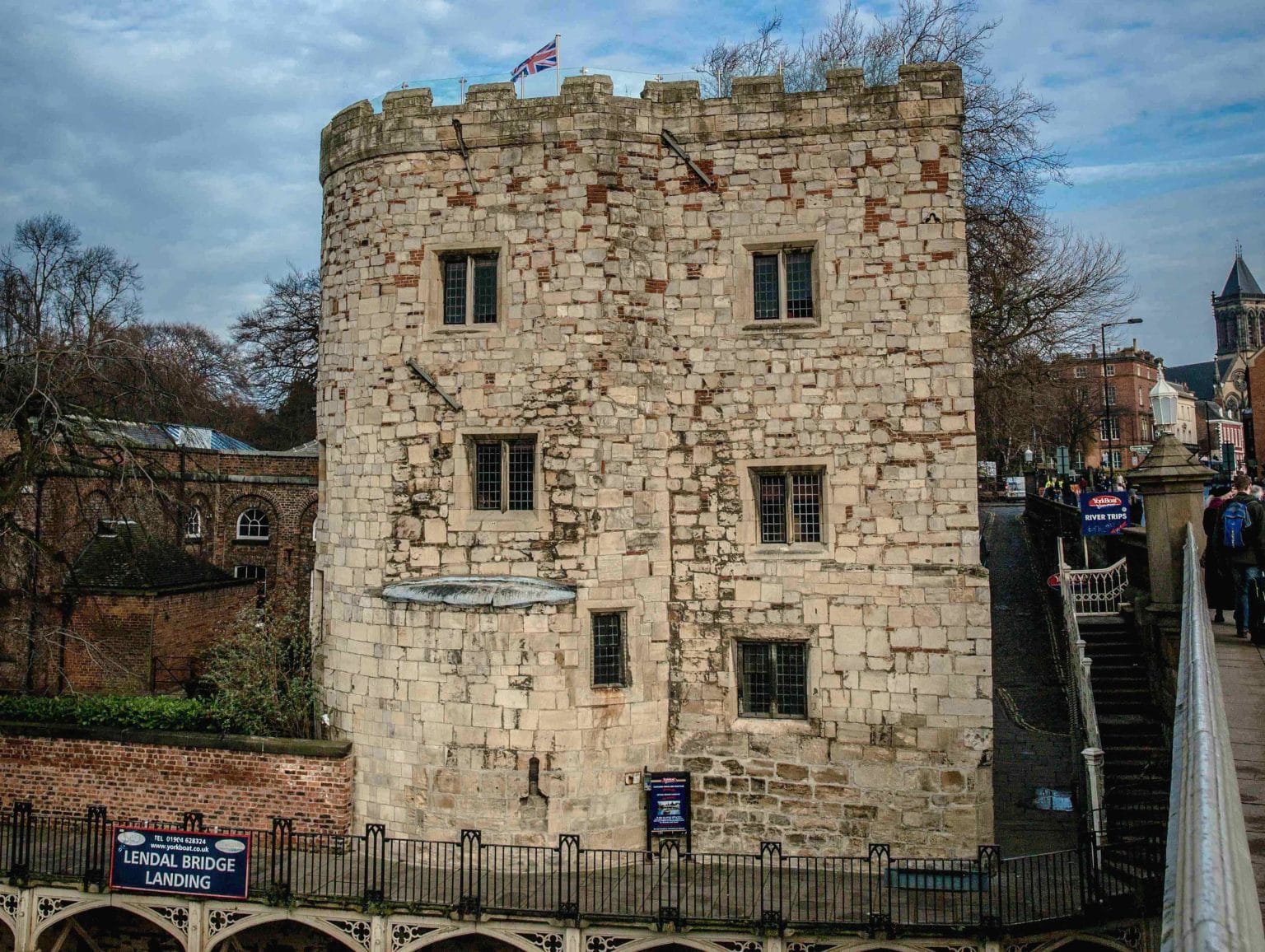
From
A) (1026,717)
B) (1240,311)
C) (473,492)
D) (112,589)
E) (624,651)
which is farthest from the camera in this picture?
(1240,311)

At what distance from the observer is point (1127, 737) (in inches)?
512

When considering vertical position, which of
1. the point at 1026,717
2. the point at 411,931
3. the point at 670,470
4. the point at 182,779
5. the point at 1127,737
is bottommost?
the point at 411,931

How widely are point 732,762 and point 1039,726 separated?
7.05m

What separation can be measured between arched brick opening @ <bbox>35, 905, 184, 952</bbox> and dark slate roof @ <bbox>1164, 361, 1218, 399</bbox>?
105000 millimetres

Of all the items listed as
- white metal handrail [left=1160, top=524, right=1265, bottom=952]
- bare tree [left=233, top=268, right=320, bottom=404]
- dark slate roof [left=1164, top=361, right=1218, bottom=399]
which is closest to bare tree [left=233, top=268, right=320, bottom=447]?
bare tree [left=233, top=268, right=320, bottom=404]

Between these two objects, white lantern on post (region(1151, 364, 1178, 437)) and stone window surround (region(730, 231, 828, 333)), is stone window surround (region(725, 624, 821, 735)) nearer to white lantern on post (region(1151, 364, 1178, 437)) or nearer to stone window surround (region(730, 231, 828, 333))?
stone window surround (region(730, 231, 828, 333))

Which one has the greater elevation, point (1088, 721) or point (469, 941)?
point (1088, 721)

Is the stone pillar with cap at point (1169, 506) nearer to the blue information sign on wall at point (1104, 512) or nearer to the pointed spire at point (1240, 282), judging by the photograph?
the blue information sign on wall at point (1104, 512)

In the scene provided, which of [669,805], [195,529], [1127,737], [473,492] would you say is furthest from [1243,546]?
[195,529]

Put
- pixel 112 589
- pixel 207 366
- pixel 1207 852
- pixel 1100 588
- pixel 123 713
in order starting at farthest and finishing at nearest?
pixel 207 366 → pixel 112 589 → pixel 1100 588 → pixel 123 713 → pixel 1207 852

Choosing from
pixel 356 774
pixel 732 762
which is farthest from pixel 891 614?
pixel 356 774

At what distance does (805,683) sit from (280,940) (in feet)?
25.8

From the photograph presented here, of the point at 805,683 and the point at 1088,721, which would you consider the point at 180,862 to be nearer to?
the point at 805,683

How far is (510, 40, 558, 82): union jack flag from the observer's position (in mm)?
13539
